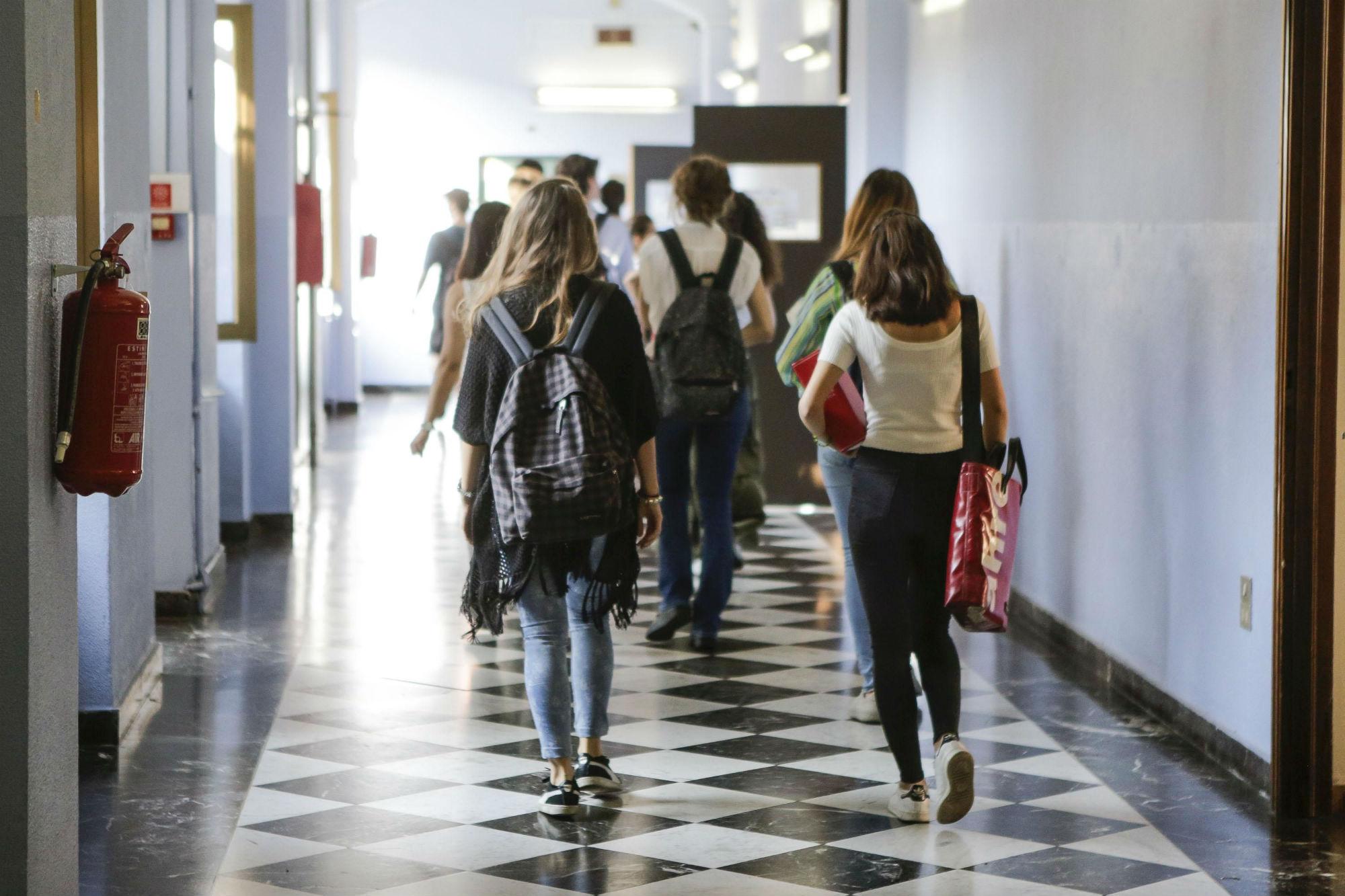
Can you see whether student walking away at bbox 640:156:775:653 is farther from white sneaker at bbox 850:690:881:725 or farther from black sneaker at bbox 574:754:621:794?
black sneaker at bbox 574:754:621:794

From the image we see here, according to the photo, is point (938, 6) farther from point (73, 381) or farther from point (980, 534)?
point (73, 381)

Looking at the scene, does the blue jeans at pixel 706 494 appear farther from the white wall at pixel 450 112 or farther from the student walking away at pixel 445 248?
the white wall at pixel 450 112

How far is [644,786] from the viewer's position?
4.00m

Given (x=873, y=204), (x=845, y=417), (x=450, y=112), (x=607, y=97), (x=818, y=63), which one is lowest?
(x=845, y=417)

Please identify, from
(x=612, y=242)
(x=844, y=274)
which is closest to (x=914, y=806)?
(x=844, y=274)

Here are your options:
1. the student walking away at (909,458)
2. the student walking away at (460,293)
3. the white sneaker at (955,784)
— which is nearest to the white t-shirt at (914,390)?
the student walking away at (909,458)

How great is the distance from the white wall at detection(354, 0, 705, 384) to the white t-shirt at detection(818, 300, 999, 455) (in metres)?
14.9

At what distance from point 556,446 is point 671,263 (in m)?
1.93

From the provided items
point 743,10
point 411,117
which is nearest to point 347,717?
point 743,10

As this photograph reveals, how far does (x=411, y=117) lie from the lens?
60.8 feet

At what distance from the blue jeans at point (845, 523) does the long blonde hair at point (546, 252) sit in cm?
106

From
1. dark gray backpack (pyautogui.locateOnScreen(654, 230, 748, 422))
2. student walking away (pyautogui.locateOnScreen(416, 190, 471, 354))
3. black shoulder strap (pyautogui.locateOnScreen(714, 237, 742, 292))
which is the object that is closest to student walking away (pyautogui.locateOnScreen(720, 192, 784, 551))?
black shoulder strap (pyautogui.locateOnScreen(714, 237, 742, 292))

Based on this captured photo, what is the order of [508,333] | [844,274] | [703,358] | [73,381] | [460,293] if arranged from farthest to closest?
[703,358] < [460,293] < [844,274] < [508,333] < [73,381]

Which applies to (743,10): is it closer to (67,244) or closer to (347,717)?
(347,717)
